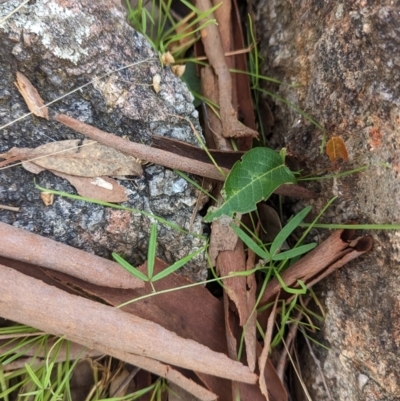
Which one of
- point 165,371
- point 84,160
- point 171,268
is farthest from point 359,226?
point 84,160

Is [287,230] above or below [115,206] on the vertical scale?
below

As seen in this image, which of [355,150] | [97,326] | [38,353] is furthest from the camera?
[38,353]

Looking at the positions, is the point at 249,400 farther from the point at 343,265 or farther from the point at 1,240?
the point at 1,240

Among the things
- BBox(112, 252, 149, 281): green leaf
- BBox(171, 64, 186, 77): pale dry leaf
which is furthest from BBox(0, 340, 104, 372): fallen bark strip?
BBox(171, 64, 186, 77): pale dry leaf

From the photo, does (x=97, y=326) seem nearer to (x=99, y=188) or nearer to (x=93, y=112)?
(x=99, y=188)

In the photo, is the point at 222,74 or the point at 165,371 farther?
the point at 222,74

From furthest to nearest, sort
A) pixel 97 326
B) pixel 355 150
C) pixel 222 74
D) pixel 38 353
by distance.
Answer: pixel 222 74
pixel 38 353
pixel 355 150
pixel 97 326

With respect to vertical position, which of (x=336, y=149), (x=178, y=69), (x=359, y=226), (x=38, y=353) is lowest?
(x=38, y=353)

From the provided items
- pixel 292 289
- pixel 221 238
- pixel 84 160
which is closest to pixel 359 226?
pixel 292 289
